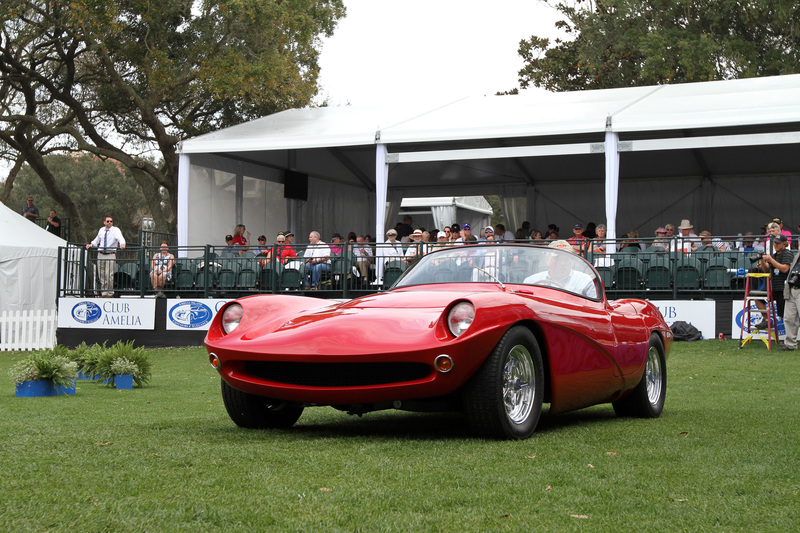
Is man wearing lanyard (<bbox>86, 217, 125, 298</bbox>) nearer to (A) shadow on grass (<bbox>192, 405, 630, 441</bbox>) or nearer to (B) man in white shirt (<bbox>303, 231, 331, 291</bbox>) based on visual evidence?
(B) man in white shirt (<bbox>303, 231, 331, 291</bbox>)

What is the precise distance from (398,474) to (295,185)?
2275cm

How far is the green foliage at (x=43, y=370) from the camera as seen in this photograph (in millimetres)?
9203

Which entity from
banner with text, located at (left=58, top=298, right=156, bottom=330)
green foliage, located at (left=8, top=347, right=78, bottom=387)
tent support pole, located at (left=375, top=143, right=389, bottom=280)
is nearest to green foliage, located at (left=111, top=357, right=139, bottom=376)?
green foliage, located at (left=8, top=347, right=78, bottom=387)

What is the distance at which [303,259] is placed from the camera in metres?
18.3

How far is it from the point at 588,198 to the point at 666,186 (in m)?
2.30

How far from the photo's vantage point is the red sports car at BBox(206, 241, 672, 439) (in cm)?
522

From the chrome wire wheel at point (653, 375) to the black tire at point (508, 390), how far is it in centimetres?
201

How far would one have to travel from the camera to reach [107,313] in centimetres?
1961

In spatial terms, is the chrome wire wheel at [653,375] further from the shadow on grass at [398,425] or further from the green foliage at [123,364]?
the green foliage at [123,364]

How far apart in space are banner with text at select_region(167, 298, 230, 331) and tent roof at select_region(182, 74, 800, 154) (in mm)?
4443

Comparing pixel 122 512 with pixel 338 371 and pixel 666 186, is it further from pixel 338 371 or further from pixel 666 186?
pixel 666 186

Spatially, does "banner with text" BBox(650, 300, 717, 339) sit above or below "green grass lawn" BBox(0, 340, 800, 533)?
above

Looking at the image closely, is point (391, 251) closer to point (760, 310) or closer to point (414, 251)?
point (414, 251)

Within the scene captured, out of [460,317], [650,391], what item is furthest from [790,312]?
[460,317]
